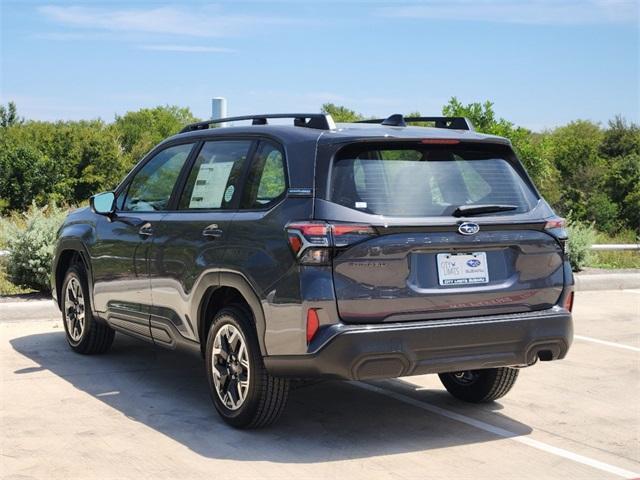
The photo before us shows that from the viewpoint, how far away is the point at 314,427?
6.04 meters

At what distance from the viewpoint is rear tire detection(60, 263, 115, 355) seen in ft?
26.6

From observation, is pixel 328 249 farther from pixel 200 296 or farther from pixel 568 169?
pixel 568 169

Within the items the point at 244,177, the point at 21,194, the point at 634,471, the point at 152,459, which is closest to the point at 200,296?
the point at 244,177

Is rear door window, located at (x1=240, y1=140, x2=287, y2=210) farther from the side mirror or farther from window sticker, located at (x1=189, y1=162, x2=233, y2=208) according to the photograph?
the side mirror

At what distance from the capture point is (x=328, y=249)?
521cm

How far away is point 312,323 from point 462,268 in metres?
0.97

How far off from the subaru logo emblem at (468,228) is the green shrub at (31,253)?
6673mm

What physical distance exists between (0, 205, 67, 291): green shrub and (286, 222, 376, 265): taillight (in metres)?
6.39

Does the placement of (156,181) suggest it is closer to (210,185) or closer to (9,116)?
(210,185)

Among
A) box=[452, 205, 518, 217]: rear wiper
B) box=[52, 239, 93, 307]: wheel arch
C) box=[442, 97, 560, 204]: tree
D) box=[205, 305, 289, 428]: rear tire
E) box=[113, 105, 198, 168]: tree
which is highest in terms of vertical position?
box=[113, 105, 198, 168]: tree

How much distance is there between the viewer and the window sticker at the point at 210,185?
630 cm

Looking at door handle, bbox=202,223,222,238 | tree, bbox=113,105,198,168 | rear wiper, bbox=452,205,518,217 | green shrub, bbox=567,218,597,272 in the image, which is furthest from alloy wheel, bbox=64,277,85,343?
tree, bbox=113,105,198,168

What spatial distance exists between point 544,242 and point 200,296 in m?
2.20

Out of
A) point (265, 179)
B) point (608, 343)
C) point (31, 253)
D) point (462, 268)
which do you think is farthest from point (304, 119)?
point (31, 253)
